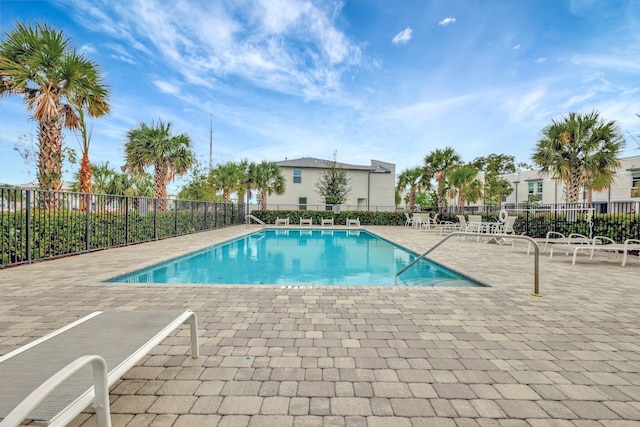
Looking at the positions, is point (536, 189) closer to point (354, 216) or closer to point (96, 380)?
point (354, 216)

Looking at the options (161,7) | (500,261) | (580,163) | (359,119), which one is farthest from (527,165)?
(161,7)

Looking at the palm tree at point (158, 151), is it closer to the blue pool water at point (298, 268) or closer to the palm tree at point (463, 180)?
the blue pool water at point (298, 268)

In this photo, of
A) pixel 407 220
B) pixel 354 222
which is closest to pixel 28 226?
pixel 354 222

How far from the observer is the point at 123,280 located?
Answer: 18.3 feet

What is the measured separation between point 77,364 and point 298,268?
705cm

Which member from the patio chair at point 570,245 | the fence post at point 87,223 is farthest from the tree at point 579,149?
the fence post at point 87,223

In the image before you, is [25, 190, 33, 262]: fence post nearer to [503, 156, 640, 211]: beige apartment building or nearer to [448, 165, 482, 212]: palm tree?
[448, 165, 482, 212]: palm tree

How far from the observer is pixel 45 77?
795 centimetres

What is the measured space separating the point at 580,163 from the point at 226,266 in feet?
48.5

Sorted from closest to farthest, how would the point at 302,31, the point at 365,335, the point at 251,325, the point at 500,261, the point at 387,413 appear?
the point at 387,413 < the point at 365,335 < the point at 251,325 < the point at 500,261 < the point at 302,31

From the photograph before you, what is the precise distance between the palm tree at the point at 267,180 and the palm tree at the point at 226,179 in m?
1.55

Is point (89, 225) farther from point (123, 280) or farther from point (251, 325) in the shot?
point (251, 325)

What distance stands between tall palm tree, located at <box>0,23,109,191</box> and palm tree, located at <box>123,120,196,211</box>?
18.6ft

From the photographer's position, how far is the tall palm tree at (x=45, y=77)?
7629 millimetres
